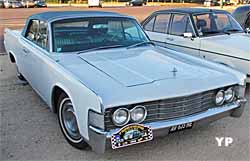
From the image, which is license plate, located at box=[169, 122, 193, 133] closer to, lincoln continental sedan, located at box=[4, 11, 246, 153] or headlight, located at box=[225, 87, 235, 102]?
lincoln continental sedan, located at box=[4, 11, 246, 153]

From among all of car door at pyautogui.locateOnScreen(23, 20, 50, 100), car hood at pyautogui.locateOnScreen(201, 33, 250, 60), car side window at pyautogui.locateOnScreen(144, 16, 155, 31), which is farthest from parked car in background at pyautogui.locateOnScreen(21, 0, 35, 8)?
car hood at pyautogui.locateOnScreen(201, 33, 250, 60)

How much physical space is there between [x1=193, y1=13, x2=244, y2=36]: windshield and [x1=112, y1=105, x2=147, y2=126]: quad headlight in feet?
11.9

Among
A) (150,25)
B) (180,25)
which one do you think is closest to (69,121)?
(180,25)

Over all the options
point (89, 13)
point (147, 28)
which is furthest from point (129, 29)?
point (147, 28)

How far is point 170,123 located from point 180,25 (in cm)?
391

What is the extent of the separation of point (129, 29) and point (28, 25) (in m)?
1.96

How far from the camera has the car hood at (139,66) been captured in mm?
3195

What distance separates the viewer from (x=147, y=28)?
755cm

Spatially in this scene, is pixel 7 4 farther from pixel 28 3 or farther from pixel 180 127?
pixel 180 127

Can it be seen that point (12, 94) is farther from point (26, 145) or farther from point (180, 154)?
point (180, 154)

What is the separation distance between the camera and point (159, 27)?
7156 mm

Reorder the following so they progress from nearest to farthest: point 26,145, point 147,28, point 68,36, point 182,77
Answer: point 182,77 → point 26,145 → point 68,36 → point 147,28

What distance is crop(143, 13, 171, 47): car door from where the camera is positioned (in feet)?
22.6

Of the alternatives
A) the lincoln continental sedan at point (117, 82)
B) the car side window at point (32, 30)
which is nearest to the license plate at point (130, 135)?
the lincoln continental sedan at point (117, 82)
